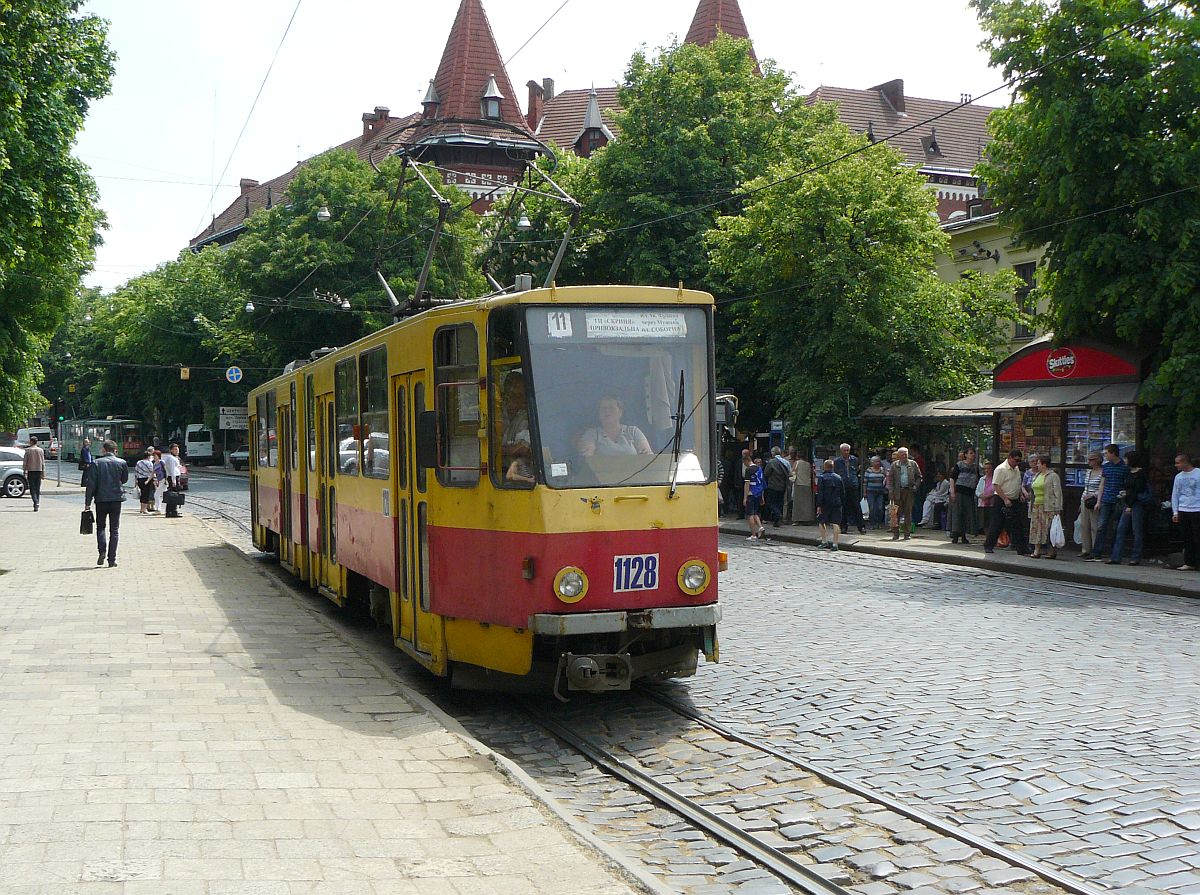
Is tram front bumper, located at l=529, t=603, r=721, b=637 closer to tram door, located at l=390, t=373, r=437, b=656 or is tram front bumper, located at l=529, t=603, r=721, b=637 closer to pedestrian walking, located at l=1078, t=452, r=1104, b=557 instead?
tram door, located at l=390, t=373, r=437, b=656

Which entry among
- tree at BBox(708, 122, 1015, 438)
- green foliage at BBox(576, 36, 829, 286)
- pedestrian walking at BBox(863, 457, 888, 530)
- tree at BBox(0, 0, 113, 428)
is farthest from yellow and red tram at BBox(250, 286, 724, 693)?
green foliage at BBox(576, 36, 829, 286)

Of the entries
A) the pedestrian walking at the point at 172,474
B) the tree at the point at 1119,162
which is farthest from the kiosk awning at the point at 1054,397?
the pedestrian walking at the point at 172,474

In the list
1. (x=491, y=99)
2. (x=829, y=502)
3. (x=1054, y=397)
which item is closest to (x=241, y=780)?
(x=829, y=502)

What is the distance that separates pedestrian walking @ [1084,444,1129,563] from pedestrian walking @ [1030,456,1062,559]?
650mm

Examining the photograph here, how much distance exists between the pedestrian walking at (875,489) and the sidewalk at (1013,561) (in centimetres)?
92

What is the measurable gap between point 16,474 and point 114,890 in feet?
154

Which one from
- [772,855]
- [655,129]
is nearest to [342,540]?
[772,855]

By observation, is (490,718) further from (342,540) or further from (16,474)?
(16,474)

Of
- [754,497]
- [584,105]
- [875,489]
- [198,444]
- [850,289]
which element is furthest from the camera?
[198,444]

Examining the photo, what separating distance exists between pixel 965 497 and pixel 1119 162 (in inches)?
263

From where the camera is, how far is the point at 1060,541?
822 inches

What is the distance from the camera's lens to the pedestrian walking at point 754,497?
2661 cm

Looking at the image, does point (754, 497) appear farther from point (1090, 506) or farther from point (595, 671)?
point (595, 671)

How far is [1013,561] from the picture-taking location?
2027 cm
